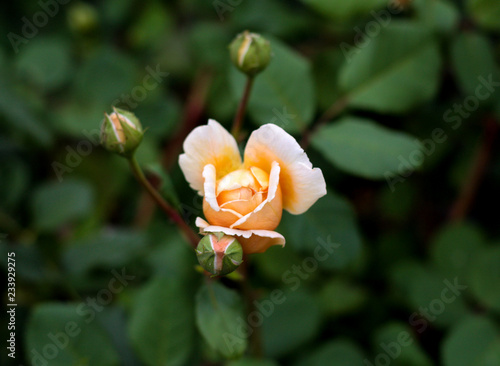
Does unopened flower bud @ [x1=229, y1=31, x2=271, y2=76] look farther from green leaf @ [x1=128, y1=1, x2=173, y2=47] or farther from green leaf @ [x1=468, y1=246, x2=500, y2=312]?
green leaf @ [x1=128, y1=1, x2=173, y2=47]

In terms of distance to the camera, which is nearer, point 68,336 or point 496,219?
point 68,336

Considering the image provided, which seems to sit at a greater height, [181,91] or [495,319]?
[181,91]

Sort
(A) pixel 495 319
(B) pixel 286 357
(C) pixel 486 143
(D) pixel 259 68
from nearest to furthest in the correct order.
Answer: (D) pixel 259 68 < (A) pixel 495 319 < (B) pixel 286 357 < (C) pixel 486 143

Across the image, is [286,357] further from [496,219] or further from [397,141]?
[496,219]

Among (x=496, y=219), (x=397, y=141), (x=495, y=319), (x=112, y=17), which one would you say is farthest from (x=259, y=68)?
(x=112, y=17)
